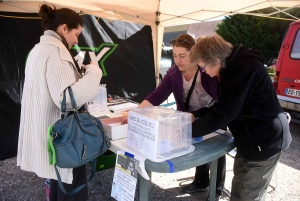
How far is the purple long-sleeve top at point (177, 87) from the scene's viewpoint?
1851 mm

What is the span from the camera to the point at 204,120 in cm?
139

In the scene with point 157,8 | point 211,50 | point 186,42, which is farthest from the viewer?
point 157,8

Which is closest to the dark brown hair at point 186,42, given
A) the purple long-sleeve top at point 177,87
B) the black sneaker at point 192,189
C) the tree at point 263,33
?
the purple long-sleeve top at point 177,87

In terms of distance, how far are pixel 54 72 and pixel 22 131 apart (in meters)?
0.44

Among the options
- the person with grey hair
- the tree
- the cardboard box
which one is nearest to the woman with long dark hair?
the cardboard box

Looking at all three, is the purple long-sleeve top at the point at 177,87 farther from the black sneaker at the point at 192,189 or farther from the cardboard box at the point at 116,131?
the black sneaker at the point at 192,189

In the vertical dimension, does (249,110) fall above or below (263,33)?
below

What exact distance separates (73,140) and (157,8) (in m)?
2.85

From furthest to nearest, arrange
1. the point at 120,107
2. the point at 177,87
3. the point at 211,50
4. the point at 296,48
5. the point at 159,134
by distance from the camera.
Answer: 1. the point at 296,48
2. the point at 120,107
3. the point at 177,87
4. the point at 211,50
5. the point at 159,134

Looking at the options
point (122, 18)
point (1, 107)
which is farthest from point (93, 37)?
point (1, 107)

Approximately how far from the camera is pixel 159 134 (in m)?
1.24

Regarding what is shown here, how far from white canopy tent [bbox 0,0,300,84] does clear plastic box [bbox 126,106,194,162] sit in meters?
2.11

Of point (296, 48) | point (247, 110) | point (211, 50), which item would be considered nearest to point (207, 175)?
point (247, 110)

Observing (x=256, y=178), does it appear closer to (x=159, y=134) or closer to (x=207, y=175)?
(x=159, y=134)
